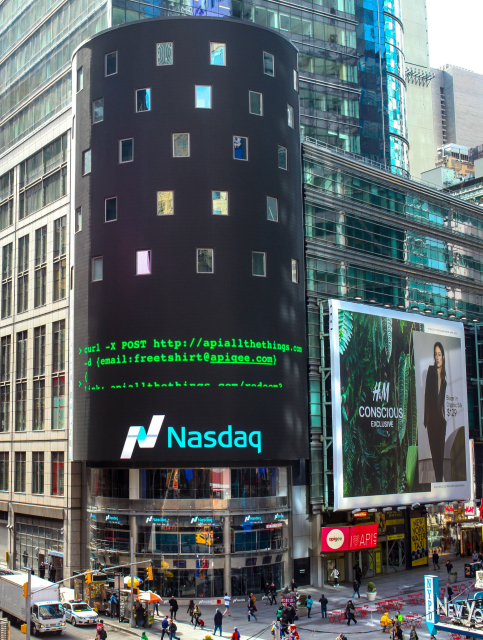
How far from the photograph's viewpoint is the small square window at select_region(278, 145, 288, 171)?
68312 millimetres

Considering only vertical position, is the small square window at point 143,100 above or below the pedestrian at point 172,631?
above

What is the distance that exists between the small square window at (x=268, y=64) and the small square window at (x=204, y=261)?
16.8 meters

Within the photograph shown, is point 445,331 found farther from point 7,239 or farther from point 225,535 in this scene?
point 7,239

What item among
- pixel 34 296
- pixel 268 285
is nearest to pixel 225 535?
pixel 268 285

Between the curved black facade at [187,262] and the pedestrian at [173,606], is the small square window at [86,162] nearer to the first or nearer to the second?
the curved black facade at [187,262]

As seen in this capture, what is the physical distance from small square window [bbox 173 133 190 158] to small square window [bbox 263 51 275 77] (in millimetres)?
9449

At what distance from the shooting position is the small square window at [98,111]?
222 feet

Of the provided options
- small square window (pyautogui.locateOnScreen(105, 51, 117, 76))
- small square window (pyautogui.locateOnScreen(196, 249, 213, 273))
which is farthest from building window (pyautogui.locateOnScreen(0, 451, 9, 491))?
small square window (pyautogui.locateOnScreen(105, 51, 117, 76))

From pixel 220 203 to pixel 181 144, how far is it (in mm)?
5720

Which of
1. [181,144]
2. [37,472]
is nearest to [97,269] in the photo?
[181,144]

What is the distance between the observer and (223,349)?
62156 millimetres

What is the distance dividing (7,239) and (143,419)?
3654 cm

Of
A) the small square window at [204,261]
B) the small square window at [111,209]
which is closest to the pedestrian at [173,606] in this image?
the small square window at [204,261]

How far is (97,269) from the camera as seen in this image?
66125 mm
